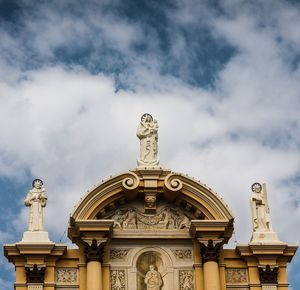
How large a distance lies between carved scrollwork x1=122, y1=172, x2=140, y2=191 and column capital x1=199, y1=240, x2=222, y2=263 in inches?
105

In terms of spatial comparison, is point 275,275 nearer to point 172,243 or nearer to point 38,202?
point 172,243

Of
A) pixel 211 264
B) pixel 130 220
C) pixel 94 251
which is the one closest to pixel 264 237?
pixel 211 264

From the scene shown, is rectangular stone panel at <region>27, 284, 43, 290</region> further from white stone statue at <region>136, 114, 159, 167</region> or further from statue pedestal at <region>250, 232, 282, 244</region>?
statue pedestal at <region>250, 232, 282, 244</region>

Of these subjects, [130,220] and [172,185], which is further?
[130,220]

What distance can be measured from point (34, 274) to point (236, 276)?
235 inches

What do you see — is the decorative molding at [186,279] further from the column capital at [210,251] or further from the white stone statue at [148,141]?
the white stone statue at [148,141]

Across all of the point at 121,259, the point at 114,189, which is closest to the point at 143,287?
the point at 121,259

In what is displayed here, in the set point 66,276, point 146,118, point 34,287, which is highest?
point 146,118

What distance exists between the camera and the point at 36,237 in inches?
1199

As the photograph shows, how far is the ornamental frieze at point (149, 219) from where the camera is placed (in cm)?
3142

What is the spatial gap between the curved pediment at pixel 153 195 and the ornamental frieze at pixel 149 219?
18 cm

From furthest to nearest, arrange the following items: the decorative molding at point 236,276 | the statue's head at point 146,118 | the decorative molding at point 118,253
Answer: the statue's head at point 146,118, the decorative molding at point 118,253, the decorative molding at point 236,276

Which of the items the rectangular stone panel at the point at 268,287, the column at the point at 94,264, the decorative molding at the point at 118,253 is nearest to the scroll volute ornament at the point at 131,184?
the decorative molding at the point at 118,253

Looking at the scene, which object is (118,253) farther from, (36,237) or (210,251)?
(210,251)
